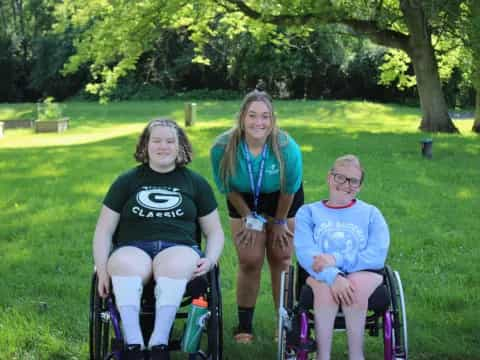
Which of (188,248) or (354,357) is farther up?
(188,248)

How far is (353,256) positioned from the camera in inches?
125

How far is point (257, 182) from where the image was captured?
3.63 m

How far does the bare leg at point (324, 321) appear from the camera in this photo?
2980mm

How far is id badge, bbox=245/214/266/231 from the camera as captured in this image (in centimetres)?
361

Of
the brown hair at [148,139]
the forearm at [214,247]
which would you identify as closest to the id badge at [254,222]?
A: the forearm at [214,247]

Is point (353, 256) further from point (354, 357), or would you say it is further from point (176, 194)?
point (176, 194)

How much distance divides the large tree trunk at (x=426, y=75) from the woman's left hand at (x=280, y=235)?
11.5 meters

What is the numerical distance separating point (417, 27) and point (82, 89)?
26.5 metres

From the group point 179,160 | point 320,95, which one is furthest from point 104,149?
point 320,95

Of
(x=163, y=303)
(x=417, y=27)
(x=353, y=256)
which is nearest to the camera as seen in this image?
(x=163, y=303)

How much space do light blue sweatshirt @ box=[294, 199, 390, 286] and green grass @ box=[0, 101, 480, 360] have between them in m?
0.75

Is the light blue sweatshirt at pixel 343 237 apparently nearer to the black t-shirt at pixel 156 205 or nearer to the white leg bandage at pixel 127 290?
the black t-shirt at pixel 156 205

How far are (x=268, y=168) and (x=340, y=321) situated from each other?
3.15 feet

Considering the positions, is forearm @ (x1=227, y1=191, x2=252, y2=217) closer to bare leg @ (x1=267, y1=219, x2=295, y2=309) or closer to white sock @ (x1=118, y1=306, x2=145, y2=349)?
bare leg @ (x1=267, y1=219, x2=295, y2=309)
